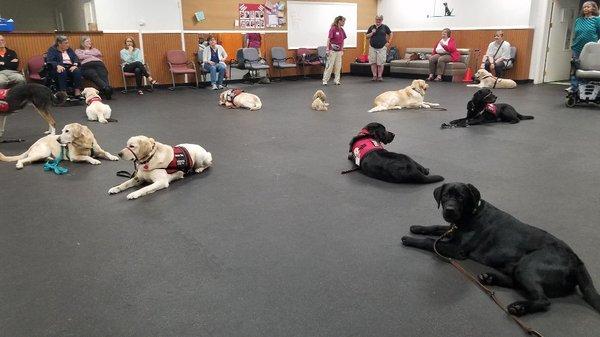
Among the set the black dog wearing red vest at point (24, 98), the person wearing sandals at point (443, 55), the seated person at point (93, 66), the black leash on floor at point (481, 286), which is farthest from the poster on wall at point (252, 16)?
the black leash on floor at point (481, 286)

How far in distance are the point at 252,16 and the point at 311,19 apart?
1.95 meters

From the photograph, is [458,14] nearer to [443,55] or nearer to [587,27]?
[443,55]

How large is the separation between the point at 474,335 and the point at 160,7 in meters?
10.4

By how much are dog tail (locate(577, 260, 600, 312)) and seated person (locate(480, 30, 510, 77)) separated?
9363mm

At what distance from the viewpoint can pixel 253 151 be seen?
473 centimetres

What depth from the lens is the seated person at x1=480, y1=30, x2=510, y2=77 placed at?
397 inches

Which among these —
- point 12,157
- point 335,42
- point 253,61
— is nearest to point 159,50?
point 253,61

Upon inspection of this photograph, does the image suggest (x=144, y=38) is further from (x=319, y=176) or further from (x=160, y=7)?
(x=319, y=176)

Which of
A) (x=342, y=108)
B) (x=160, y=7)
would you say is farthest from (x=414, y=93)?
(x=160, y=7)

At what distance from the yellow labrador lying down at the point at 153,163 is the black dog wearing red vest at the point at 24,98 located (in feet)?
8.51

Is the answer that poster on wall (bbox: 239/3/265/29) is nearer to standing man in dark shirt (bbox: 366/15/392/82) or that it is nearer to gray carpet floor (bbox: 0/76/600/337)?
standing man in dark shirt (bbox: 366/15/392/82)

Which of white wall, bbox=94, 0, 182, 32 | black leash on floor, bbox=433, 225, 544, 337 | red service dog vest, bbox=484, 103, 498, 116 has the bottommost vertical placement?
black leash on floor, bbox=433, 225, 544, 337

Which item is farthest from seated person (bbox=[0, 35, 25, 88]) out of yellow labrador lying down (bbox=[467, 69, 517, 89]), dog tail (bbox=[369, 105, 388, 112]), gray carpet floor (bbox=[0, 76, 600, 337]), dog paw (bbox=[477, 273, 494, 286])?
yellow labrador lying down (bbox=[467, 69, 517, 89])

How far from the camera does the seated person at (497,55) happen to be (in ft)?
33.1
